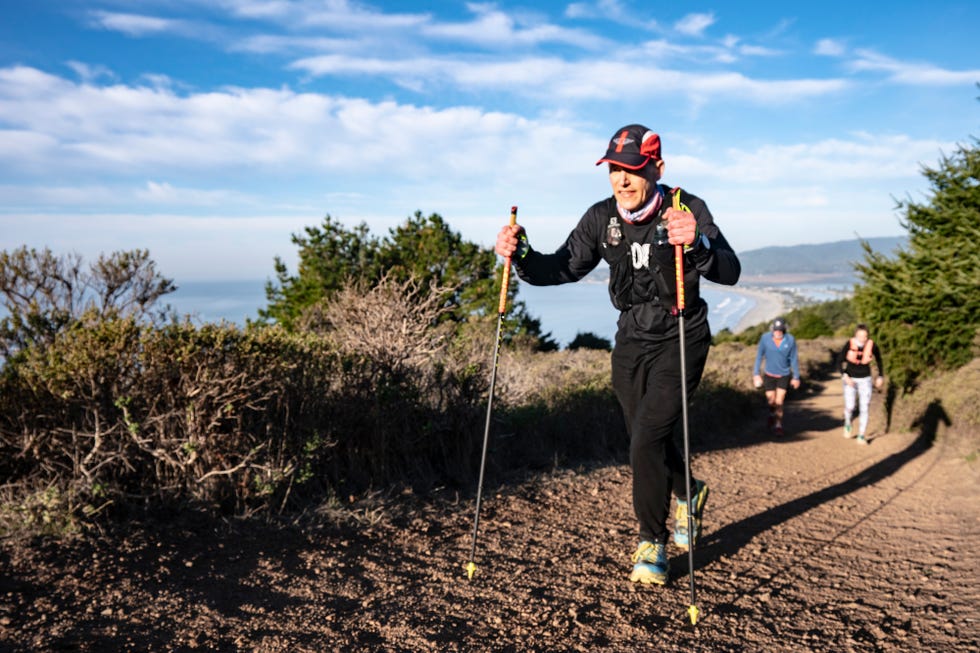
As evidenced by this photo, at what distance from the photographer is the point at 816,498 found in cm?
671

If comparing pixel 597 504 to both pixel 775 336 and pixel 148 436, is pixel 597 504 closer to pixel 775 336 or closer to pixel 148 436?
pixel 148 436

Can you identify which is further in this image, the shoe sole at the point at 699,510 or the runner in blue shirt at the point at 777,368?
the runner in blue shirt at the point at 777,368

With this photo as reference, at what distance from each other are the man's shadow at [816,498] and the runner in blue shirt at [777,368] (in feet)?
5.61

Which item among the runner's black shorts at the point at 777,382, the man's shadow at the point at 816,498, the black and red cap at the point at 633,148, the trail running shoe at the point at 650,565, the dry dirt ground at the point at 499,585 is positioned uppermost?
the black and red cap at the point at 633,148

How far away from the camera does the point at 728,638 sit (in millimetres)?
3191

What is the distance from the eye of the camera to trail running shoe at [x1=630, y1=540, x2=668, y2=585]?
12.4 feet

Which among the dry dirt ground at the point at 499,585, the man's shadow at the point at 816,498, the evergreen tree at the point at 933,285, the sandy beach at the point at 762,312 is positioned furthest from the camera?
the sandy beach at the point at 762,312

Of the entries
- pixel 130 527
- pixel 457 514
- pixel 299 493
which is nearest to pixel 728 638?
pixel 457 514

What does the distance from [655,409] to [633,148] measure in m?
1.35

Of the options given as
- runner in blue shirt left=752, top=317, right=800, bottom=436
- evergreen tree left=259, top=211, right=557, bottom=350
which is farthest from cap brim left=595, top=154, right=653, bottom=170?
evergreen tree left=259, top=211, right=557, bottom=350

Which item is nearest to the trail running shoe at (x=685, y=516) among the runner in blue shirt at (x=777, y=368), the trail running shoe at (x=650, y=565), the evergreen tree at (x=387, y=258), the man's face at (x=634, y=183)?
the trail running shoe at (x=650, y=565)

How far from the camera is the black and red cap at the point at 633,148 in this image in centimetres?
365

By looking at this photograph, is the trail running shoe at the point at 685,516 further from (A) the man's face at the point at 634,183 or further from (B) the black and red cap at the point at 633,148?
(B) the black and red cap at the point at 633,148

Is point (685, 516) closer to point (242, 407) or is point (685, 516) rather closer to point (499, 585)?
point (499, 585)
